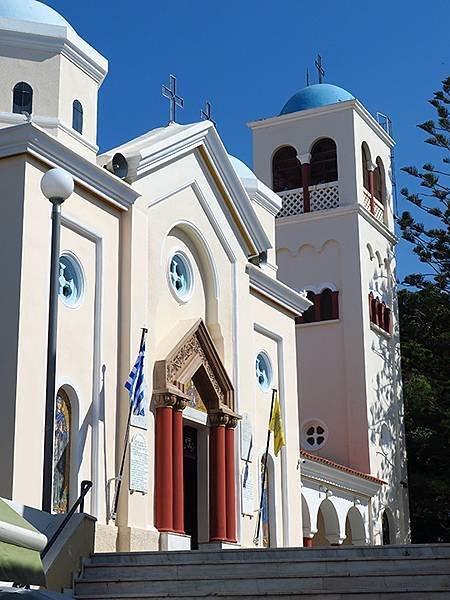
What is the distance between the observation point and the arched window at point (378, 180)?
109 ft

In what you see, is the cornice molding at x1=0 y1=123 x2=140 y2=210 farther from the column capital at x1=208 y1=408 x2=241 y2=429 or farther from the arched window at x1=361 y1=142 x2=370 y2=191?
the arched window at x1=361 y1=142 x2=370 y2=191

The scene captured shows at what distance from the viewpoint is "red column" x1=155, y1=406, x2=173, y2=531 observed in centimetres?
1647

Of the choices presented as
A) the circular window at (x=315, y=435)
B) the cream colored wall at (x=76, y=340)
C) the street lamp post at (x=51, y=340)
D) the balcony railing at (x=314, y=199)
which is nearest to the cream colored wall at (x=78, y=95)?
the cream colored wall at (x=76, y=340)

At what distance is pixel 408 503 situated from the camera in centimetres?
3184

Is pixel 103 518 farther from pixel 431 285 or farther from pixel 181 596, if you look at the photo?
pixel 431 285

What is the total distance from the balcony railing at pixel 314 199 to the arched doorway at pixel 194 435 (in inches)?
512

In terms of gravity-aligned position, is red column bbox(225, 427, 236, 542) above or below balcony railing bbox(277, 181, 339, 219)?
below

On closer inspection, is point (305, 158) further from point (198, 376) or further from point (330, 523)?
point (198, 376)

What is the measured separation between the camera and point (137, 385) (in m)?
16.1

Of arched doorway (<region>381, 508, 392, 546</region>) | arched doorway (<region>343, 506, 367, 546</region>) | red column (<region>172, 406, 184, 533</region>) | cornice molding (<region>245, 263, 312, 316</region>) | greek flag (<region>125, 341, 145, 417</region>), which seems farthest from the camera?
arched doorway (<region>381, 508, 392, 546</region>)

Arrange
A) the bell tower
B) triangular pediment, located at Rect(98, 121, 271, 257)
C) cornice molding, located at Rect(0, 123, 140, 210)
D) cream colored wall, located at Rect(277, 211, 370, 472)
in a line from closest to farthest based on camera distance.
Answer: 1. cornice molding, located at Rect(0, 123, 140, 210)
2. triangular pediment, located at Rect(98, 121, 271, 257)
3. cream colored wall, located at Rect(277, 211, 370, 472)
4. the bell tower

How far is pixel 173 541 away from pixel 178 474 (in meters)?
1.11

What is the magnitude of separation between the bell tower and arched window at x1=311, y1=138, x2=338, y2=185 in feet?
0.10

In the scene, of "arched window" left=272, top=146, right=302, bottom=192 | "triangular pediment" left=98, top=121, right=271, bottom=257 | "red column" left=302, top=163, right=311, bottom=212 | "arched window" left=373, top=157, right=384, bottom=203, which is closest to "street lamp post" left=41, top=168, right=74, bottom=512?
"triangular pediment" left=98, top=121, right=271, bottom=257
